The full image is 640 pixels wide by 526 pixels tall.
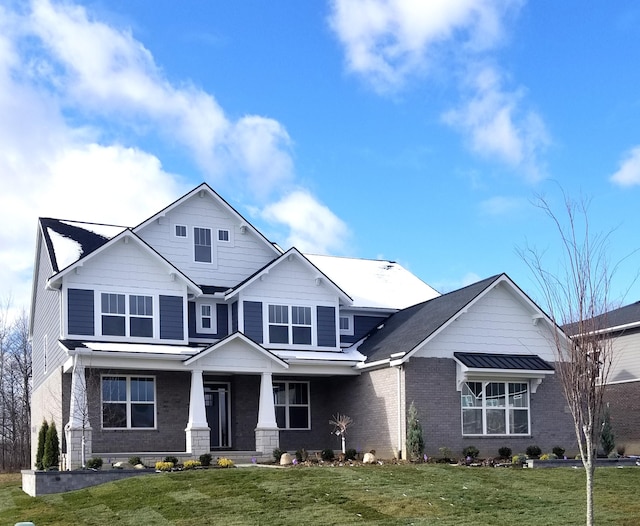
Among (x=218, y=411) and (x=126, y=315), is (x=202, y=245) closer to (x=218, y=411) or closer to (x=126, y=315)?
(x=126, y=315)

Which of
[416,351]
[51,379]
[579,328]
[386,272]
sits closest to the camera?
[579,328]

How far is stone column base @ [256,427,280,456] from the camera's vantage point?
89.2 ft

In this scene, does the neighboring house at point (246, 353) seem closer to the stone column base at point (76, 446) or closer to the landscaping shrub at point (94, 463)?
the stone column base at point (76, 446)

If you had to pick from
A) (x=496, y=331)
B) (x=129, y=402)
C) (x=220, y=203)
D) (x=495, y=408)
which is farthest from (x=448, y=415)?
(x=220, y=203)

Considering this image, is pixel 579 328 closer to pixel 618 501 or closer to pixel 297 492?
pixel 618 501

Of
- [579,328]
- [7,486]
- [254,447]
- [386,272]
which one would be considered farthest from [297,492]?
[386,272]

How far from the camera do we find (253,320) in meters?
30.2

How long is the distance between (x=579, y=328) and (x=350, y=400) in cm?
1818

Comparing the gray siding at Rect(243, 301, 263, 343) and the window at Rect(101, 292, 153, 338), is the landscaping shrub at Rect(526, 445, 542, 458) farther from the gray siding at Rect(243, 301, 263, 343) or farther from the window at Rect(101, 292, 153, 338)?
the window at Rect(101, 292, 153, 338)

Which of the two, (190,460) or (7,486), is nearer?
(190,460)

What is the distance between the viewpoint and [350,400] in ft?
100

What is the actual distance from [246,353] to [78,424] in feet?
18.7

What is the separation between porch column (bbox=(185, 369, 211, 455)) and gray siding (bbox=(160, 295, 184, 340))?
2.28 metres

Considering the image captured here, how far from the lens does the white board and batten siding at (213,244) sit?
30.8 meters
